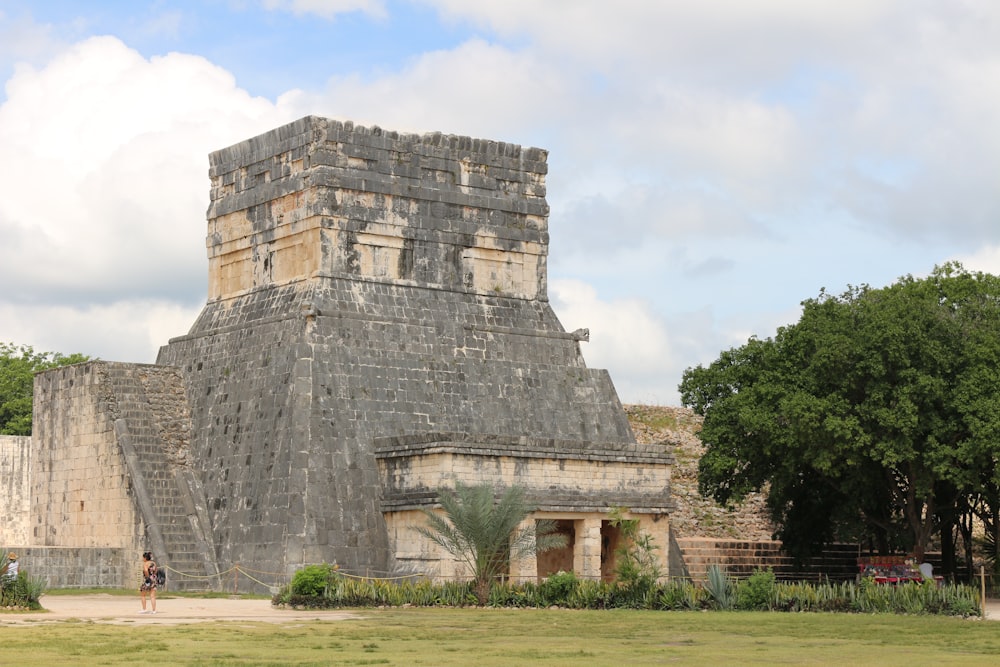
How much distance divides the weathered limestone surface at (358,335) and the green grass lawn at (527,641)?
5.94 meters

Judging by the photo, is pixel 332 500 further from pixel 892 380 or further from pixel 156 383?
pixel 892 380

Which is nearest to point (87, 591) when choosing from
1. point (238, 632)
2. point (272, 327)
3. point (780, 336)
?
point (272, 327)

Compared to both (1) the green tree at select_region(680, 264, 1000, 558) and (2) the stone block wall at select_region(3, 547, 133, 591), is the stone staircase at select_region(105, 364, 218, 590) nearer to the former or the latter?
(2) the stone block wall at select_region(3, 547, 133, 591)

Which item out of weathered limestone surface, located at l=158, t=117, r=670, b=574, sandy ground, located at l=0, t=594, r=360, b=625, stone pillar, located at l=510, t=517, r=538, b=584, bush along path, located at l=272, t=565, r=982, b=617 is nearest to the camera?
sandy ground, located at l=0, t=594, r=360, b=625

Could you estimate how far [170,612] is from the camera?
21.0 meters

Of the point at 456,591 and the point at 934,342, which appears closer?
the point at 456,591

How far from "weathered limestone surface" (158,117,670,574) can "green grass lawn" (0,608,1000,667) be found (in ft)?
19.5

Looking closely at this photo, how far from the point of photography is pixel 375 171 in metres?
28.6

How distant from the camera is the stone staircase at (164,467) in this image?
26.2 meters

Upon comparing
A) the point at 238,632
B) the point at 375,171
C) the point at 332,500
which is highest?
the point at 375,171

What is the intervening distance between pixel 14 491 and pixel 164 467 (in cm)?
893

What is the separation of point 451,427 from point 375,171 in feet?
15.8

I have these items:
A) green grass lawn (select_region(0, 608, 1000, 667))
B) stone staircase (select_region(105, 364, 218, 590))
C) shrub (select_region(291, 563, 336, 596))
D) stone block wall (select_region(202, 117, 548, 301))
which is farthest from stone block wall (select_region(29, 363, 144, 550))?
green grass lawn (select_region(0, 608, 1000, 667))

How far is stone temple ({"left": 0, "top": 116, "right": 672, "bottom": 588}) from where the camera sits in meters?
25.8
